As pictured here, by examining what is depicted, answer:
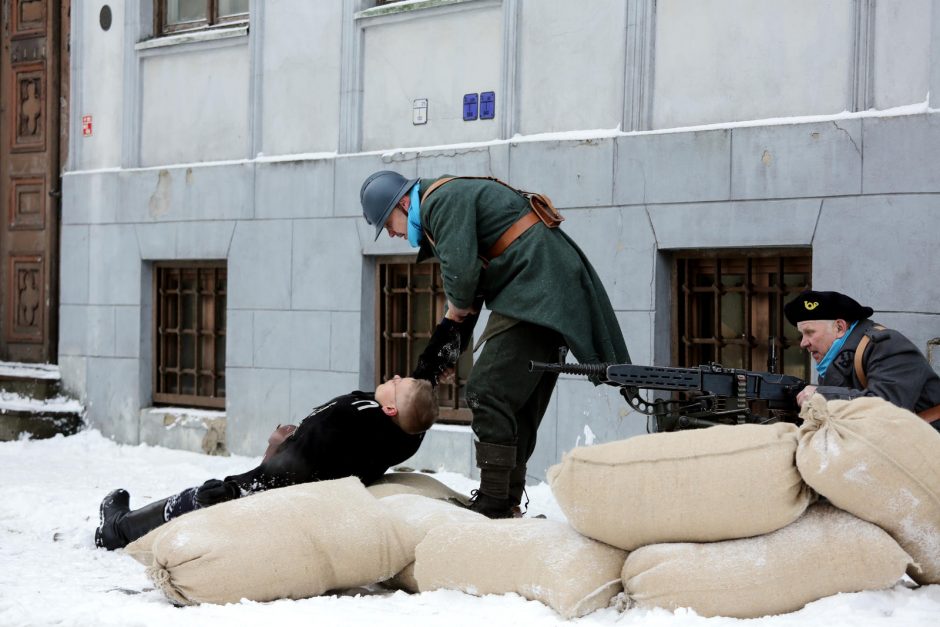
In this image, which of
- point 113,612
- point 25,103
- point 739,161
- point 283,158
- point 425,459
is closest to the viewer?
point 113,612

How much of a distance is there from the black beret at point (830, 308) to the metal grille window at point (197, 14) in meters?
5.44

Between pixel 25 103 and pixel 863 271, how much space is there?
7314 mm

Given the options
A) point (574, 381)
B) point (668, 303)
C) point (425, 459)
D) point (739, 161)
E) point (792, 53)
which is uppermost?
point (792, 53)

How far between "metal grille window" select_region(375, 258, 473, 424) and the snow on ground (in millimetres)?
1090

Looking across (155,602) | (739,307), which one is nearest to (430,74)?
(739,307)

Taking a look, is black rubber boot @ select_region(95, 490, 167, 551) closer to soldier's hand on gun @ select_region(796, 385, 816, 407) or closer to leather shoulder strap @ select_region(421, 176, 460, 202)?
leather shoulder strap @ select_region(421, 176, 460, 202)

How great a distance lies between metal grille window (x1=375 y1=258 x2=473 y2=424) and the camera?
812 centimetres

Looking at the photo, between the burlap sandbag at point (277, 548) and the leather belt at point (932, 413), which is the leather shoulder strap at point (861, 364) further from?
the burlap sandbag at point (277, 548)

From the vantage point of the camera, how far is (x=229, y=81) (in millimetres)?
9211

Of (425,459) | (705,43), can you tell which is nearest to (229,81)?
(425,459)

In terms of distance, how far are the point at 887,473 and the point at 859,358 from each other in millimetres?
1310

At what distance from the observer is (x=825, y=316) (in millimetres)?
4945

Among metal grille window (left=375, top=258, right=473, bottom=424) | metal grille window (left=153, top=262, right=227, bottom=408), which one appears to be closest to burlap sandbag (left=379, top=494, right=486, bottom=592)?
metal grille window (left=375, top=258, right=473, bottom=424)

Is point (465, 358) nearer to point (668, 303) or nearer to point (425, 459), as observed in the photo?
point (425, 459)
